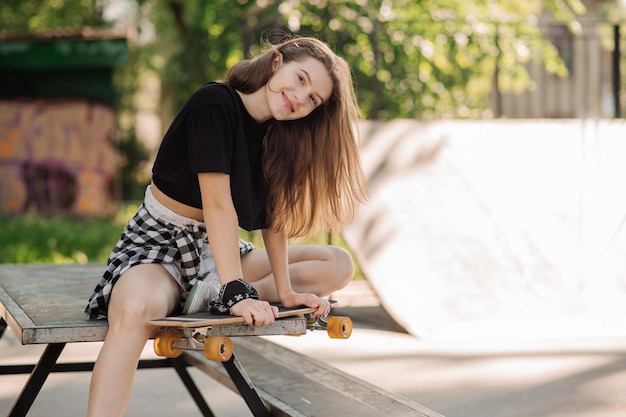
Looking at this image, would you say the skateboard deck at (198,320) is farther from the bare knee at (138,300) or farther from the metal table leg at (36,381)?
the metal table leg at (36,381)

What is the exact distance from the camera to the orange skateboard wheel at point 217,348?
2.32 meters

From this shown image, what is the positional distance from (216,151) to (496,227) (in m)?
3.84

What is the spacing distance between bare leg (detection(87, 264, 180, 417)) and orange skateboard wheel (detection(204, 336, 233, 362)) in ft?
0.69

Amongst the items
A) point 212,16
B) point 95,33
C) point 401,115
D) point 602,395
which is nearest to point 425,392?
point 602,395

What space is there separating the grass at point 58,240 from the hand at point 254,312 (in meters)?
4.66

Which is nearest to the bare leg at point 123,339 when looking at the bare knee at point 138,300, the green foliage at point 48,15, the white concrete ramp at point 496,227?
the bare knee at point 138,300

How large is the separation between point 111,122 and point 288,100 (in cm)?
1207

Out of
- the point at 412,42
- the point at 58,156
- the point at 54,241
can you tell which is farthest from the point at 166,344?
the point at 58,156

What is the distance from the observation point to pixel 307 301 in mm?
2783

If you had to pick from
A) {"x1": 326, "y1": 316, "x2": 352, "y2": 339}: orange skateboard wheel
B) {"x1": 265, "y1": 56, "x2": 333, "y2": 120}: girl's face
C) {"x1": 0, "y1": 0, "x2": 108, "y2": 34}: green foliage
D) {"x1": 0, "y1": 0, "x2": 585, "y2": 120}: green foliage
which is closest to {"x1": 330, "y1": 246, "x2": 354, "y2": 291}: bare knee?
{"x1": 326, "y1": 316, "x2": 352, "y2": 339}: orange skateboard wheel

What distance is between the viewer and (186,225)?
9.49ft

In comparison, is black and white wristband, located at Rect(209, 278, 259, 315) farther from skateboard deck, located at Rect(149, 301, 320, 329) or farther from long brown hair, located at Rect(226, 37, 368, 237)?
long brown hair, located at Rect(226, 37, 368, 237)

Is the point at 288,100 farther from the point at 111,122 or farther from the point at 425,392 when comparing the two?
the point at 111,122

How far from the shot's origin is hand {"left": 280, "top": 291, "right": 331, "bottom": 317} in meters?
2.72
